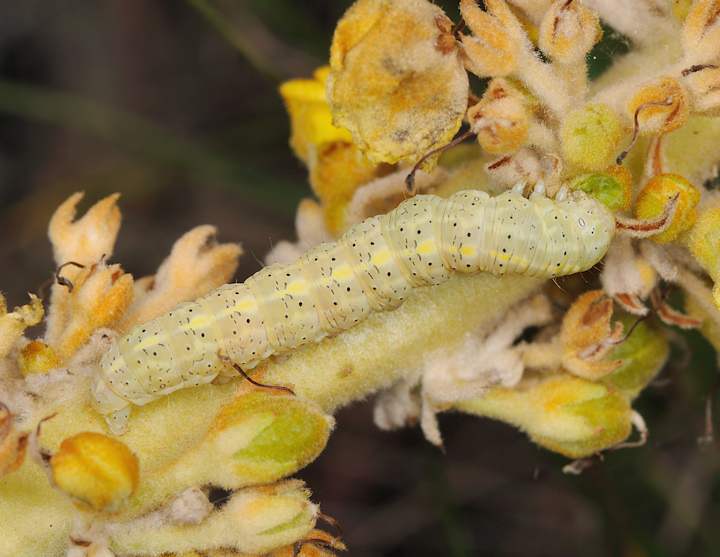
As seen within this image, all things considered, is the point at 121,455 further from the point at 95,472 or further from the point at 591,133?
the point at 591,133

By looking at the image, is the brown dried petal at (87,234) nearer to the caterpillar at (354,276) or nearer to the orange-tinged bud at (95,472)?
the caterpillar at (354,276)

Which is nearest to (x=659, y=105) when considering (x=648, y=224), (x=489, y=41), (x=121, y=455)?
(x=648, y=224)

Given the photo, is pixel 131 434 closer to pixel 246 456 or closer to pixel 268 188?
pixel 246 456

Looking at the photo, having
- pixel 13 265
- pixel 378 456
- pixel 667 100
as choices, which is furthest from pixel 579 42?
pixel 13 265

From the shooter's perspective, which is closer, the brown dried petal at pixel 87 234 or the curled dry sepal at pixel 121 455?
the curled dry sepal at pixel 121 455

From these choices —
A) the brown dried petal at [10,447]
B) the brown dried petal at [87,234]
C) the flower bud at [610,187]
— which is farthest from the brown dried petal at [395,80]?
the brown dried petal at [10,447]
